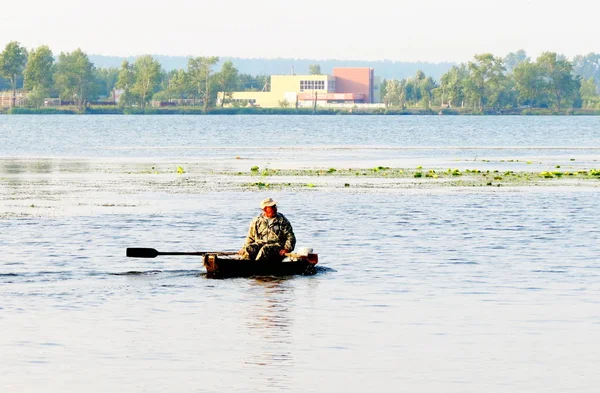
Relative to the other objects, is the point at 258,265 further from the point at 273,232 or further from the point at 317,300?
the point at 317,300

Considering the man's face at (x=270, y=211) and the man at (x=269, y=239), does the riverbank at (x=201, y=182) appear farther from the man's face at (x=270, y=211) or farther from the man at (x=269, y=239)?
the man's face at (x=270, y=211)

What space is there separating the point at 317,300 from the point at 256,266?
3284 millimetres

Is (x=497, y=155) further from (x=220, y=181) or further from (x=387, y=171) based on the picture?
(x=220, y=181)

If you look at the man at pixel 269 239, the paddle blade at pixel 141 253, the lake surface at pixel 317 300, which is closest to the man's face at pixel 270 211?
the man at pixel 269 239

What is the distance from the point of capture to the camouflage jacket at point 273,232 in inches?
1181

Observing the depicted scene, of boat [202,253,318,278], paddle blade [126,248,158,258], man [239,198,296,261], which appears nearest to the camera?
boat [202,253,318,278]

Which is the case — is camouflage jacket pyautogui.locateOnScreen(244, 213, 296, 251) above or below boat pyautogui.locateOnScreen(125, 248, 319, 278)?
above

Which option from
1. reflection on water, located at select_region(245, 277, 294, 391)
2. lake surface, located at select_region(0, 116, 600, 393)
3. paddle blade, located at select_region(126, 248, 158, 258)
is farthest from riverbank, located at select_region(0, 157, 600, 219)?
reflection on water, located at select_region(245, 277, 294, 391)

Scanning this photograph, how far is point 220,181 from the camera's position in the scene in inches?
2571

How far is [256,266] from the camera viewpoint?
29.7 m

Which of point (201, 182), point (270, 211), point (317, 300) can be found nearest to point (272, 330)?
point (317, 300)

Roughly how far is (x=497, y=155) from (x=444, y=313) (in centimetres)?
7949

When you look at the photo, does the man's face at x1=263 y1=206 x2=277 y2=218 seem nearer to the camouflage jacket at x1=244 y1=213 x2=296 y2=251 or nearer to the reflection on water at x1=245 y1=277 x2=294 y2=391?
the camouflage jacket at x1=244 y1=213 x2=296 y2=251

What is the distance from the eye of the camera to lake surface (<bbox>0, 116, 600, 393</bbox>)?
19.3 metres
